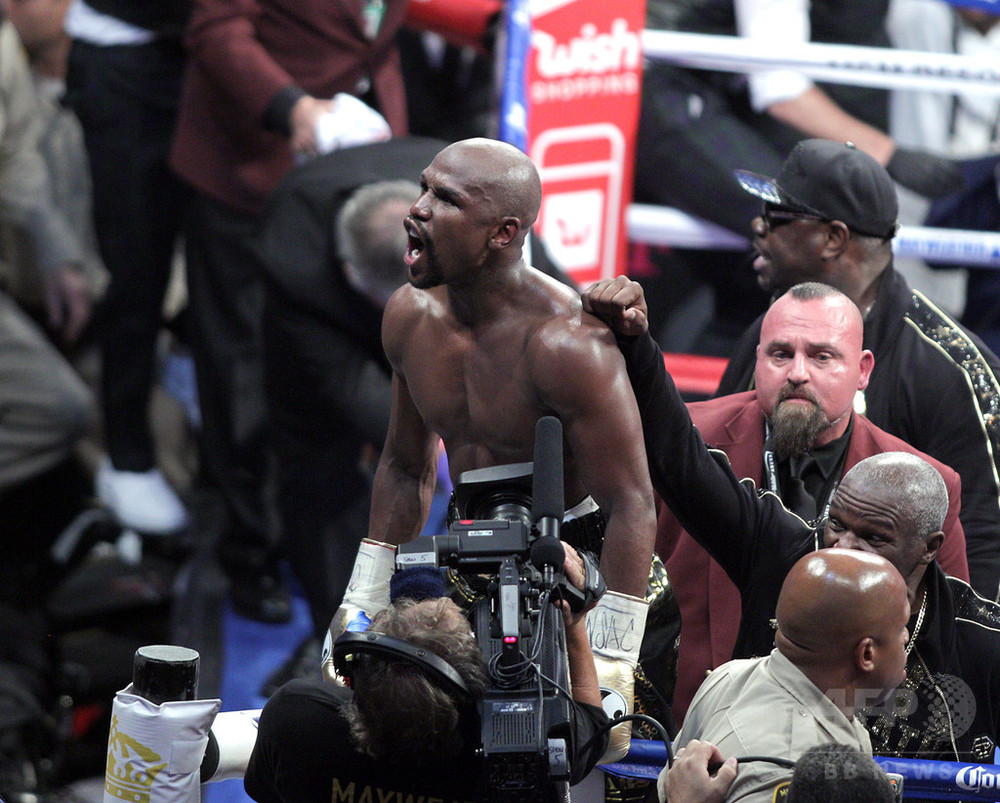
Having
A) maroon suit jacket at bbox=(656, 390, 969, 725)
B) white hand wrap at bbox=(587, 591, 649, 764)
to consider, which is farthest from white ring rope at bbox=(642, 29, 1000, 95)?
white hand wrap at bbox=(587, 591, 649, 764)

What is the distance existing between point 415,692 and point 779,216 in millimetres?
1782

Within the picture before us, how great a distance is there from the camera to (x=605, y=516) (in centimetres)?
240

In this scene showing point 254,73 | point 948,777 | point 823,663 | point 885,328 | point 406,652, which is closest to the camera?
point 406,652

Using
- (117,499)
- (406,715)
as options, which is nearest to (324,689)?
(406,715)

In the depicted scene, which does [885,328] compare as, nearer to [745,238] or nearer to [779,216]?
[779,216]

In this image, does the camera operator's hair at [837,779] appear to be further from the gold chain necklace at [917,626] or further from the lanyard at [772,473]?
the lanyard at [772,473]

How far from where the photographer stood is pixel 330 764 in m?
1.94

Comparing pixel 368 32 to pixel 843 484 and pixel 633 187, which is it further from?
pixel 843 484

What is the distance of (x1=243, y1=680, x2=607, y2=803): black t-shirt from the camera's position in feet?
6.24

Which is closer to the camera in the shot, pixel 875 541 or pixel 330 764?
pixel 330 764

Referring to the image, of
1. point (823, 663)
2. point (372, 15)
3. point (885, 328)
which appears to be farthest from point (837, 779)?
point (372, 15)

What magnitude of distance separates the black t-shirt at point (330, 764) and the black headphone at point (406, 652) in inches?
5.3

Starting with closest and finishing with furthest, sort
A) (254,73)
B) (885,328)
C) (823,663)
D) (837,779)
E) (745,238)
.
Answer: (837,779)
(823,663)
(885,328)
(254,73)
(745,238)

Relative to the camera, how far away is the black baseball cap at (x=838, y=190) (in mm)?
3203
